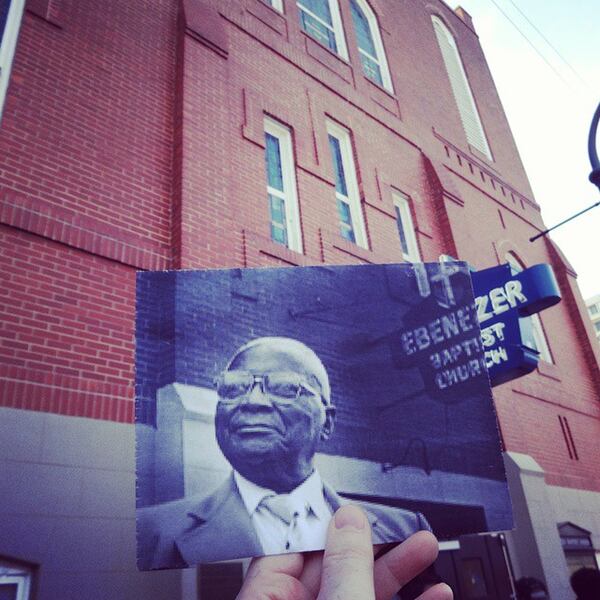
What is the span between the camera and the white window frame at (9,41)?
5.03 m

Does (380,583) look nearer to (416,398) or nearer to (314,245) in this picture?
(416,398)

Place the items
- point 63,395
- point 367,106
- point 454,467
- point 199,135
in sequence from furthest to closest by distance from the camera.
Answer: point 367,106, point 199,135, point 63,395, point 454,467

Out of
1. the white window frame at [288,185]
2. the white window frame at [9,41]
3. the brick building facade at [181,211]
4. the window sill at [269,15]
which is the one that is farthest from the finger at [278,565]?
the window sill at [269,15]

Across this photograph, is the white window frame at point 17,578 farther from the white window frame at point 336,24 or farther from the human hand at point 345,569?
the white window frame at point 336,24

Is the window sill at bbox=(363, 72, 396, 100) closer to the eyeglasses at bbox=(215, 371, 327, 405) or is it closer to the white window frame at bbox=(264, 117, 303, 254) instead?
the white window frame at bbox=(264, 117, 303, 254)

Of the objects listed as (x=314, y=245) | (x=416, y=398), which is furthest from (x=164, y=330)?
(x=314, y=245)

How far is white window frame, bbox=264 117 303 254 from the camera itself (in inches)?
279

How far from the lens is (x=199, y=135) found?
20.5 ft

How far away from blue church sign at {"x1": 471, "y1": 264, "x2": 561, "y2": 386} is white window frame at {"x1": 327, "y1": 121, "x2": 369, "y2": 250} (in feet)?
6.99

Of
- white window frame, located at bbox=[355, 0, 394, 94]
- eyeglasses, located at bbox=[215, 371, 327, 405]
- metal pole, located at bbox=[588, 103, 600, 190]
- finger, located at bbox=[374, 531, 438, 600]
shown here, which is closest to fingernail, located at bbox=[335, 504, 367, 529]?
finger, located at bbox=[374, 531, 438, 600]

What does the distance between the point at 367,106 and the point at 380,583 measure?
9.40 m

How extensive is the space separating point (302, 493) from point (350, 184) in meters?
7.56

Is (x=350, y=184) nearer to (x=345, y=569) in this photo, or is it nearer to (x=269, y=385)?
(x=269, y=385)

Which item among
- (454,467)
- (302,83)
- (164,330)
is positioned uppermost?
(302,83)
